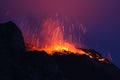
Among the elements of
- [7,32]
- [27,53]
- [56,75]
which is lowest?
[56,75]

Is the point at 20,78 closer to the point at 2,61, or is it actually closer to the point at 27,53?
the point at 2,61

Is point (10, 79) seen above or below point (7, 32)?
below

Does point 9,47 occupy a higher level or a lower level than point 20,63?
higher

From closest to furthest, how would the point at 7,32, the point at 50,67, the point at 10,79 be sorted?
the point at 10,79 → the point at 50,67 → the point at 7,32

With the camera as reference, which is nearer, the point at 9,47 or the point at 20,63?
the point at 20,63

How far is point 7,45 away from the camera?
14150 cm

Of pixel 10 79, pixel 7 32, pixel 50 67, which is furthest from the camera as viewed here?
pixel 7 32

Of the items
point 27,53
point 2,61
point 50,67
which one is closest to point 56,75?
point 50,67

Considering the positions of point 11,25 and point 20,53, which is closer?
point 20,53

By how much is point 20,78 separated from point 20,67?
601cm

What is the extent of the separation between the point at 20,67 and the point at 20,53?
14.0 metres

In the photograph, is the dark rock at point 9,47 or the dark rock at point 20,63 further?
the dark rock at point 20,63

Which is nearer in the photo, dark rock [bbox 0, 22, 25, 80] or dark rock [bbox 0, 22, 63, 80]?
dark rock [bbox 0, 22, 25, 80]

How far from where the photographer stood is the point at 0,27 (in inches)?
6102
